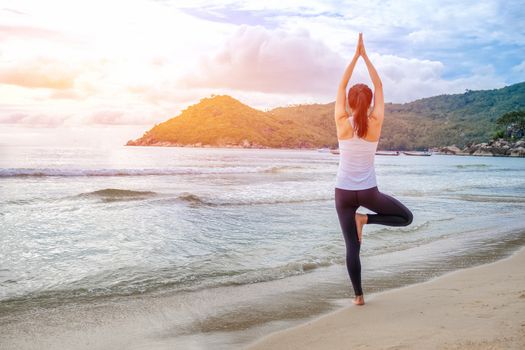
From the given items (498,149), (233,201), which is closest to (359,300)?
(233,201)

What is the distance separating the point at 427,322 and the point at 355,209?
125cm

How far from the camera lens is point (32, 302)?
16.8 ft

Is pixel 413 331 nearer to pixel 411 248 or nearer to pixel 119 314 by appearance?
pixel 119 314

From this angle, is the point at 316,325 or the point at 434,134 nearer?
the point at 316,325

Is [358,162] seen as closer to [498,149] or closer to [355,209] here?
[355,209]

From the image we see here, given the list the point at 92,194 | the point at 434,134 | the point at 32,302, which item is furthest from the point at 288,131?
the point at 32,302

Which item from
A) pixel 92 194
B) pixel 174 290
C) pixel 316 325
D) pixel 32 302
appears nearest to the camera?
pixel 316 325

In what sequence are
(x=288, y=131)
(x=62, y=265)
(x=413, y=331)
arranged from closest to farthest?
(x=413, y=331)
(x=62, y=265)
(x=288, y=131)

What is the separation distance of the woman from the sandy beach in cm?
85

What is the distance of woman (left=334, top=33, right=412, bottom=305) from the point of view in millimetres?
4406

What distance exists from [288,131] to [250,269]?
628ft

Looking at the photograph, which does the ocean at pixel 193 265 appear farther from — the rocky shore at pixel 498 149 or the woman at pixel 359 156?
the rocky shore at pixel 498 149

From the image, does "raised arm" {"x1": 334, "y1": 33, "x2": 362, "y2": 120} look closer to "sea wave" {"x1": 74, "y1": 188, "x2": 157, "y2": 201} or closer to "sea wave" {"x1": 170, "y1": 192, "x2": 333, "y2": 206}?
"sea wave" {"x1": 170, "y1": 192, "x2": 333, "y2": 206}

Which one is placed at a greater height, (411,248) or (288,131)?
(288,131)
